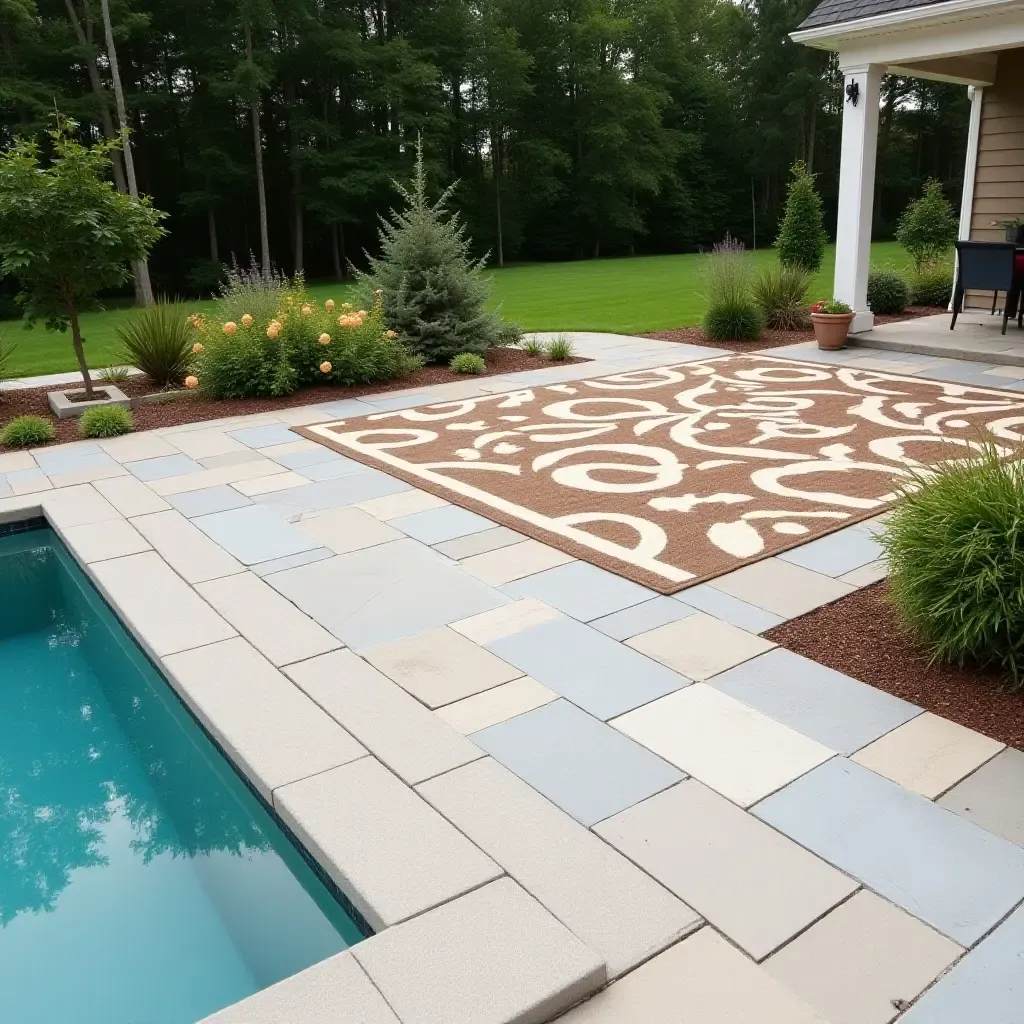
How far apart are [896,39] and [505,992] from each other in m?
9.19

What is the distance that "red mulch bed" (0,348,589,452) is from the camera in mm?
7500

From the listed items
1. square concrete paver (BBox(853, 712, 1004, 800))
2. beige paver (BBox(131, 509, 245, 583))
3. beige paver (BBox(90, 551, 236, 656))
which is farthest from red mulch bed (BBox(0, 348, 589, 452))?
square concrete paver (BBox(853, 712, 1004, 800))

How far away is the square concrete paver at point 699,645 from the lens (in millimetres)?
3211

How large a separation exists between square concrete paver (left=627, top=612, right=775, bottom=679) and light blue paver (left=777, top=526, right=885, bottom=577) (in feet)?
Answer: 2.44

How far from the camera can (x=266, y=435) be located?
6918mm

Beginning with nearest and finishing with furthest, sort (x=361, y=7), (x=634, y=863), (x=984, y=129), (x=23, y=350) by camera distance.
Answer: (x=634, y=863), (x=984, y=129), (x=23, y=350), (x=361, y=7)

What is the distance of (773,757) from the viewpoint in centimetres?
264

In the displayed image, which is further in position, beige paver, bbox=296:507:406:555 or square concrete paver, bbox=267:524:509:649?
beige paver, bbox=296:507:406:555

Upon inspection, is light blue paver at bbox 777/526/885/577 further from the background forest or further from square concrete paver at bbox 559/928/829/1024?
the background forest

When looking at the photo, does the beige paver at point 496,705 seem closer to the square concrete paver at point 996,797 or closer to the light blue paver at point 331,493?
the square concrete paver at point 996,797

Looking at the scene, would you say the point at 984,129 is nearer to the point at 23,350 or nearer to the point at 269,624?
the point at 269,624

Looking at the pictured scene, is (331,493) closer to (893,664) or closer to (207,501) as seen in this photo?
(207,501)

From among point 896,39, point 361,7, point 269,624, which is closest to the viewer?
point 269,624

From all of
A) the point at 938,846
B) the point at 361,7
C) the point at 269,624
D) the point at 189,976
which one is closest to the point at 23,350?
the point at 269,624
